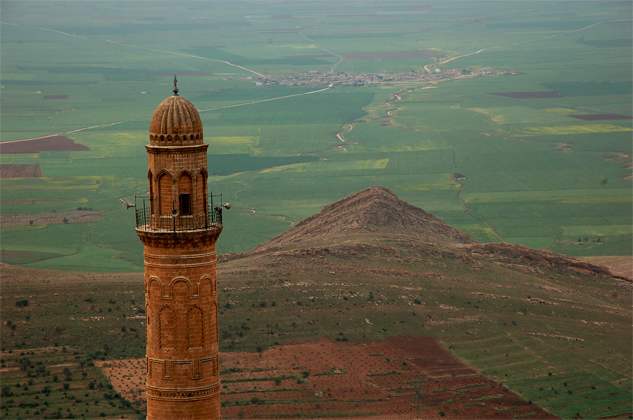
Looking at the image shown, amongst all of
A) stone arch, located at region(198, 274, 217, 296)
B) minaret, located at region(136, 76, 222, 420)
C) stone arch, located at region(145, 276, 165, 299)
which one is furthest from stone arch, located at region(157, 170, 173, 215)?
stone arch, located at region(198, 274, 217, 296)

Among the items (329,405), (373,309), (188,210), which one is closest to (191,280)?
(188,210)

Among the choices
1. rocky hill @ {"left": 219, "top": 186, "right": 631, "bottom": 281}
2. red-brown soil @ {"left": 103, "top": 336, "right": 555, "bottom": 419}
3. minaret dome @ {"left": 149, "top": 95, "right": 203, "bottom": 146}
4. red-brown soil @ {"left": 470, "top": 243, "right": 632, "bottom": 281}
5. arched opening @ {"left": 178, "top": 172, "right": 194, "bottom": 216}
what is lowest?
red-brown soil @ {"left": 103, "top": 336, "right": 555, "bottom": 419}

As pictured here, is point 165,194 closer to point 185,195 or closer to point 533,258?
point 185,195

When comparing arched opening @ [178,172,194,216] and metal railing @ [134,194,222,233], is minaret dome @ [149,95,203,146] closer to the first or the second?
arched opening @ [178,172,194,216]

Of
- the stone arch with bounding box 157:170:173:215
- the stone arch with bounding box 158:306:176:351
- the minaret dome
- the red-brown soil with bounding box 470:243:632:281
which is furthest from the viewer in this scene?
the red-brown soil with bounding box 470:243:632:281

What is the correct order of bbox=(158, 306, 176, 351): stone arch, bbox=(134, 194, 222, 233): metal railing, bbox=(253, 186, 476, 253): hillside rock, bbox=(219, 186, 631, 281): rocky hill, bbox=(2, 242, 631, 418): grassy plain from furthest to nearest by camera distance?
bbox=(253, 186, 476, 253): hillside rock → bbox=(219, 186, 631, 281): rocky hill → bbox=(2, 242, 631, 418): grassy plain → bbox=(158, 306, 176, 351): stone arch → bbox=(134, 194, 222, 233): metal railing

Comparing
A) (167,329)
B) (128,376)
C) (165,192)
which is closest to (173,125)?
(165,192)

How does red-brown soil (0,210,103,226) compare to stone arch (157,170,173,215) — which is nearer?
stone arch (157,170,173,215)
